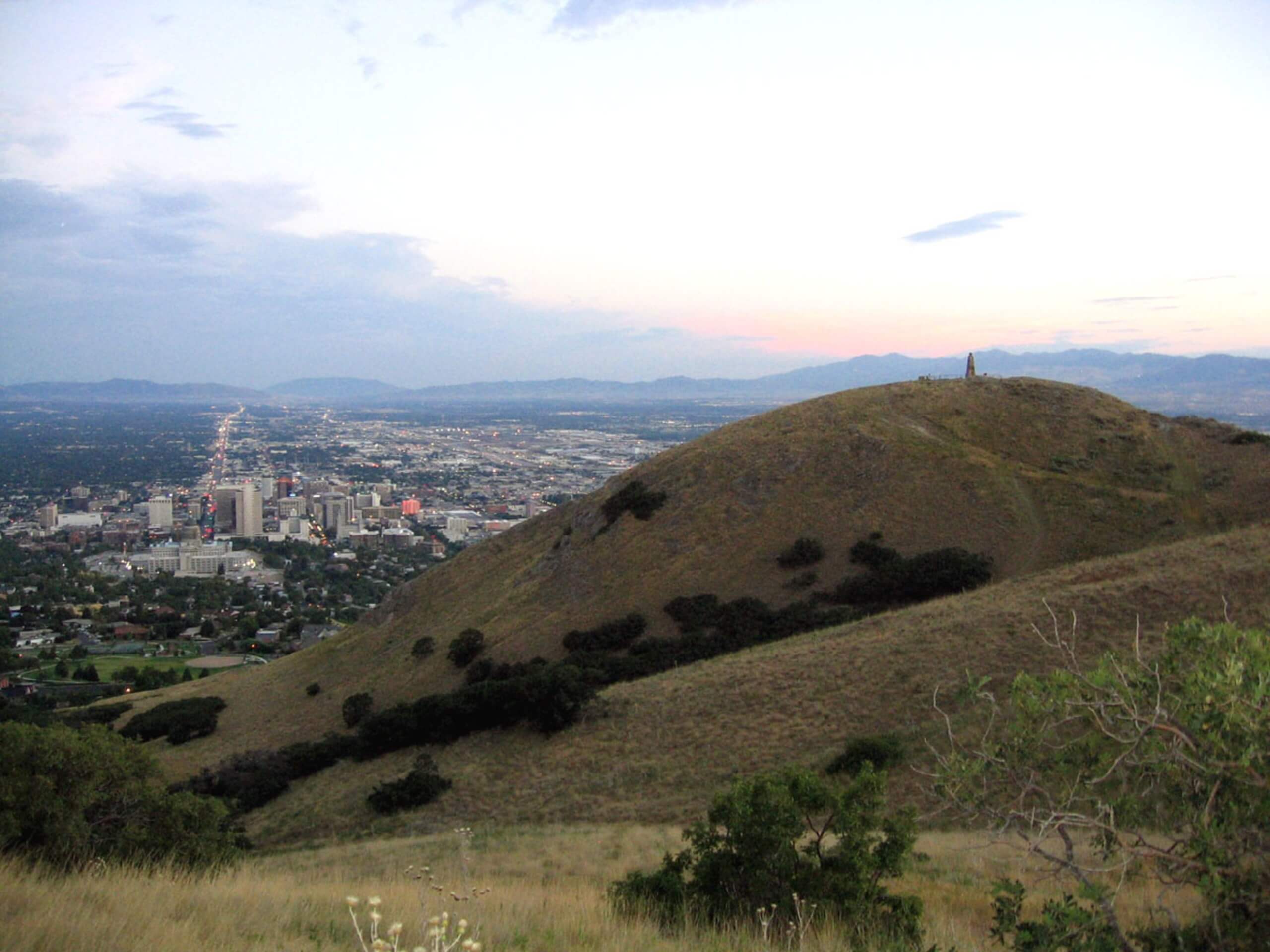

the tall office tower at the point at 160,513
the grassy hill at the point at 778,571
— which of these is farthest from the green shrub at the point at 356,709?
the tall office tower at the point at 160,513

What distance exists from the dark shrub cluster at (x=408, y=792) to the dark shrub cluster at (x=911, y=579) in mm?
13111

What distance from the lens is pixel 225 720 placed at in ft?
92.0

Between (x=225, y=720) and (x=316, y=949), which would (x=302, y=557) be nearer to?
(x=225, y=720)

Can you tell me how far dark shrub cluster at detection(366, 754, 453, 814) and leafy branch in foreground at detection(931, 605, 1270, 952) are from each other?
45.8 feet

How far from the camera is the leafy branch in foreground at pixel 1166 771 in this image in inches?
171

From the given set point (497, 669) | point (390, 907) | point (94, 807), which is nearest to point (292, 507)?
point (497, 669)

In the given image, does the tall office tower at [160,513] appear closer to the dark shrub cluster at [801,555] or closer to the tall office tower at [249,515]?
the tall office tower at [249,515]

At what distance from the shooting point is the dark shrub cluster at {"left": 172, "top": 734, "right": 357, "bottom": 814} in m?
19.7

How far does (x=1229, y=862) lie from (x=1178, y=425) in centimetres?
3733

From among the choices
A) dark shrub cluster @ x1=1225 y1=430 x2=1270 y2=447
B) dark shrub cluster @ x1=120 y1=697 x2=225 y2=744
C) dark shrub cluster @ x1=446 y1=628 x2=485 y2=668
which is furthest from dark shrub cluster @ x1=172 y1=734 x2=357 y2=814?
dark shrub cluster @ x1=1225 y1=430 x2=1270 y2=447

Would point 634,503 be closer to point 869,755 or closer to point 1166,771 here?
point 869,755

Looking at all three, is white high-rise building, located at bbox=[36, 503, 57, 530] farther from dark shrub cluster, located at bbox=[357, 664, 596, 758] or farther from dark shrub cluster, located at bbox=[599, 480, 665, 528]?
dark shrub cluster, located at bbox=[357, 664, 596, 758]

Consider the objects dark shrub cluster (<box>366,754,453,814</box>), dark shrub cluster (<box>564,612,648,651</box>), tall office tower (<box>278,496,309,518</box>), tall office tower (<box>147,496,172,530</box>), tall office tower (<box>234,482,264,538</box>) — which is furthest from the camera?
tall office tower (<box>278,496,309,518</box>)

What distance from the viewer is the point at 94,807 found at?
10.2m
